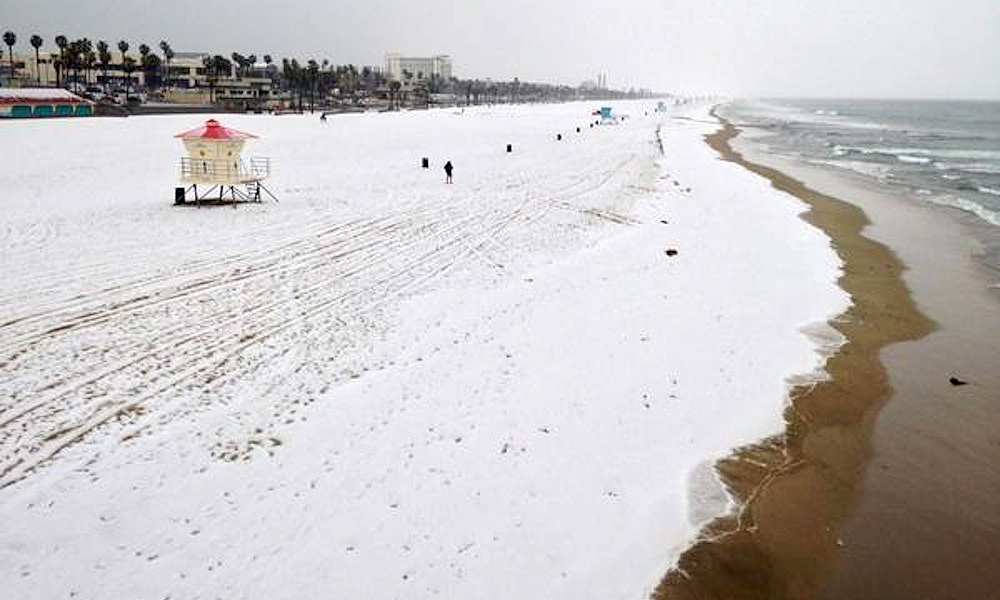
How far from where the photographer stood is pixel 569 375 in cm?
1050

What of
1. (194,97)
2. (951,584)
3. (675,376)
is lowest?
(951,584)

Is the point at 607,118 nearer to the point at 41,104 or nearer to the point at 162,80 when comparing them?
the point at 41,104

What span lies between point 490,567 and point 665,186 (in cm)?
2487

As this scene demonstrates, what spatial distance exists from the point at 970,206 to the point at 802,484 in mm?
29216

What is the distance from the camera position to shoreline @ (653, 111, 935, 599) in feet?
21.4

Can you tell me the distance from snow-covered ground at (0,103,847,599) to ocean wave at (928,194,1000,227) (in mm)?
12209

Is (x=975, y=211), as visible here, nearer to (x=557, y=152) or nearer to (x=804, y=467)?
(x=557, y=152)

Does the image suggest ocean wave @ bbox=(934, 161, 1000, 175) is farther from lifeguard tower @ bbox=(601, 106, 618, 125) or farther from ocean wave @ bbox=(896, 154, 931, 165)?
lifeguard tower @ bbox=(601, 106, 618, 125)

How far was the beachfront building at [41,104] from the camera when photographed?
56812 mm

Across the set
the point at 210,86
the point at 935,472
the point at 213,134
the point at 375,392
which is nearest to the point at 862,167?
the point at 213,134

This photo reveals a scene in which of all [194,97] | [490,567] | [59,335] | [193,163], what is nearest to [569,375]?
[490,567]

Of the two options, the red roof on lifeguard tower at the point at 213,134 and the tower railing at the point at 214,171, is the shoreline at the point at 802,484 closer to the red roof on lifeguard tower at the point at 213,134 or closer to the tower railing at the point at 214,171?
the tower railing at the point at 214,171

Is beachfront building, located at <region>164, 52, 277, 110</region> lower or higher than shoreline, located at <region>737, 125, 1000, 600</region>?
higher

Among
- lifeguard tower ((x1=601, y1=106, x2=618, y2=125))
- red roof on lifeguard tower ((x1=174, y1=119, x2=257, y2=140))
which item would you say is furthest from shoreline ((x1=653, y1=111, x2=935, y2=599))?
lifeguard tower ((x1=601, y1=106, x2=618, y2=125))
